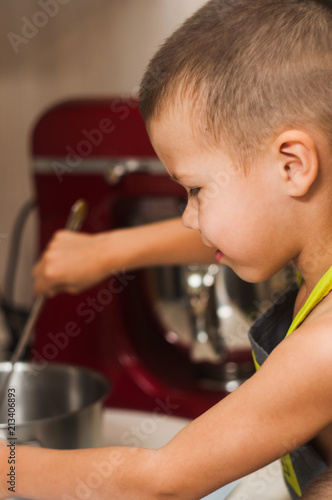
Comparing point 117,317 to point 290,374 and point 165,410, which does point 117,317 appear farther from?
point 290,374

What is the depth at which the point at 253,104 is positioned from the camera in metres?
0.46

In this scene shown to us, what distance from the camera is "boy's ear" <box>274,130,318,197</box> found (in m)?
0.45

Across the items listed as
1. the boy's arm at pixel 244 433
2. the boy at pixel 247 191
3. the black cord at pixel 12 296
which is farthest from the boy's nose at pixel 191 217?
the black cord at pixel 12 296

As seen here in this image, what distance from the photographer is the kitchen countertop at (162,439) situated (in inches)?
23.3

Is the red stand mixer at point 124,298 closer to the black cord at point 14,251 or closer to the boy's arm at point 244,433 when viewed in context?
the black cord at point 14,251

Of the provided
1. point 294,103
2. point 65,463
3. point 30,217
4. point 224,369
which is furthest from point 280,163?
point 30,217

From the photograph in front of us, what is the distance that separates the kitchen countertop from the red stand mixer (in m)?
0.05

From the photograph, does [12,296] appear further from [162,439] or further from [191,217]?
[191,217]

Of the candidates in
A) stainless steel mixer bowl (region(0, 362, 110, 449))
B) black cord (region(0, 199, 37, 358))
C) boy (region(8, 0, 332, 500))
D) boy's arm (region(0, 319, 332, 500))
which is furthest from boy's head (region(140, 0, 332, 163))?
black cord (region(0, 199, 37, 358))

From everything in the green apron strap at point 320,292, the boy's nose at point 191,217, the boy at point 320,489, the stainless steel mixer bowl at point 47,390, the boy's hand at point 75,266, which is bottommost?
the stainless steel mixer bowl at point 47,390

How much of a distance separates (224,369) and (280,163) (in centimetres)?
42

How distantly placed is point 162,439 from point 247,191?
1.08ft

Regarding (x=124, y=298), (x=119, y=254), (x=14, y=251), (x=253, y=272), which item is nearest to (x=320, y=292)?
(x=253, y=272)

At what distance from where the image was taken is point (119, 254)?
729mm
